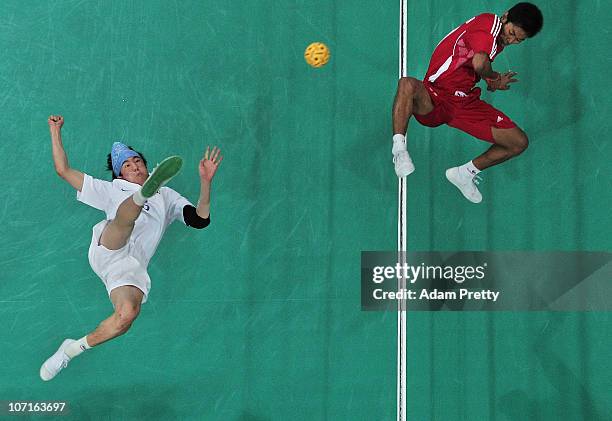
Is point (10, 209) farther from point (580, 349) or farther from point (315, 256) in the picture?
point (580, 349)

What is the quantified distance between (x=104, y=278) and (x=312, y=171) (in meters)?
1.18

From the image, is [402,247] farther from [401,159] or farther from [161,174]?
[161,174]

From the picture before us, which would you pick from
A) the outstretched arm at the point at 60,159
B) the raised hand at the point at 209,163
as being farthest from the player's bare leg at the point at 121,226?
the raised hand at the point at 209,163

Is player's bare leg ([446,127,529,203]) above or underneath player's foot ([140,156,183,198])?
above

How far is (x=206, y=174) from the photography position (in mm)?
3555

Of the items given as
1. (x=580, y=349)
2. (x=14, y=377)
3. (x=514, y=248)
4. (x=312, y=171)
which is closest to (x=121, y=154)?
→ (x=312, y=171)

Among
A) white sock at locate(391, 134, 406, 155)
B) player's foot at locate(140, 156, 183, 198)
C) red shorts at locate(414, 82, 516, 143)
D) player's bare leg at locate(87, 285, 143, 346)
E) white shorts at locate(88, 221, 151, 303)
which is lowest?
player's bare leg at locate(87, 285, 143, 346)

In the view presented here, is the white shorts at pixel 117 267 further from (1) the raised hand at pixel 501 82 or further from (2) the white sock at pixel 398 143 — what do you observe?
(1) the raised hand at pixel 501 82

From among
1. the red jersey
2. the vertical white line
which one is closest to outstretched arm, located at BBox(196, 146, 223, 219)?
the vertical white line

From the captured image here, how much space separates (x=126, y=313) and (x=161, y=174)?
2.51 ft

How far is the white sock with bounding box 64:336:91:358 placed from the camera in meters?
3.43

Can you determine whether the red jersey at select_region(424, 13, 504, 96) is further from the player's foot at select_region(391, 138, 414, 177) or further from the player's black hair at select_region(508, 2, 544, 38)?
the player's foot at select_region(391, 138, 414, 177)

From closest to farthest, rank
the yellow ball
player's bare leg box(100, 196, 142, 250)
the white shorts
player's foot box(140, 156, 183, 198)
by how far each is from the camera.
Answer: player's foot box(140, 156, 183, 198), player's bare leg box(100, 196, 142, 250), the white shorts, the yellow ball

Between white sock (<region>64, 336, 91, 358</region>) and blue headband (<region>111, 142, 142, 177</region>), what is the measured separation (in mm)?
838
